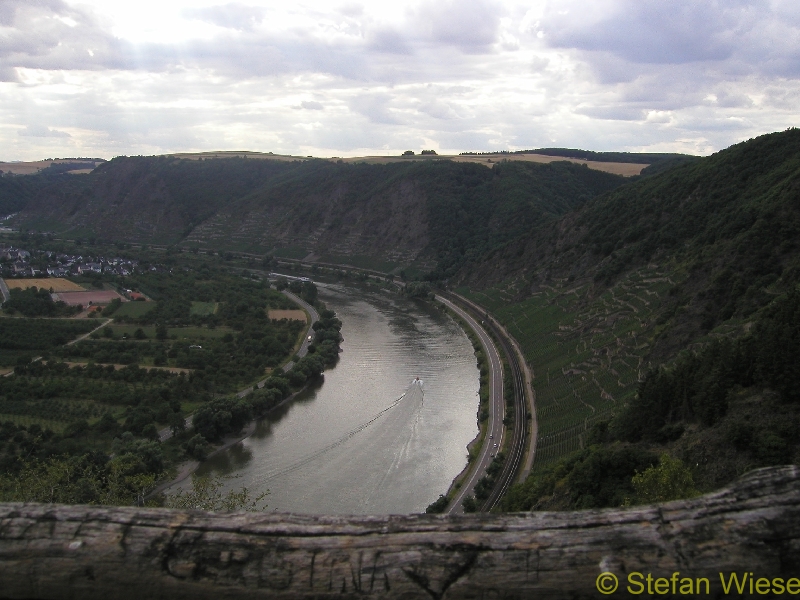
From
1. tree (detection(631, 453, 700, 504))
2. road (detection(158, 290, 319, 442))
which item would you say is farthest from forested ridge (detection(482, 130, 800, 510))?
road (detection(158, 290, 319, 442))

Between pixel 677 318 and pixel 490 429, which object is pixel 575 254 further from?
pixel 490 429

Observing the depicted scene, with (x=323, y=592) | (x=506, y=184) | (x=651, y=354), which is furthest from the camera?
(x=506, y=184)

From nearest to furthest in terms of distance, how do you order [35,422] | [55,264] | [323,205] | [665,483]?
1. [665,483]
2. [35,422]
3. [55,264]
4. [323,205]

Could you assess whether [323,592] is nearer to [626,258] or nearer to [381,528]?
[381,528]

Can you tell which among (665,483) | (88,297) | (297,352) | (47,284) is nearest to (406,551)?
(665,483)

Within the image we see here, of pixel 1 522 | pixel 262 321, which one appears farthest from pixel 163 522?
pixel 262 321
